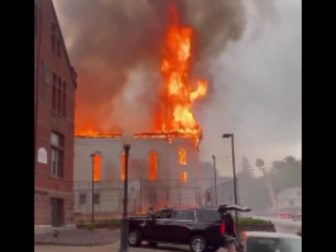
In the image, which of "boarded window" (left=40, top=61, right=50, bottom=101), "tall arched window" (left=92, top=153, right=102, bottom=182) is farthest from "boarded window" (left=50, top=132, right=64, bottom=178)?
"tall arched window" (left=92, top=153, right=102, bottom=182)

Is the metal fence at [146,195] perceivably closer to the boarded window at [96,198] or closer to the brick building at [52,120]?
the boarded window at [96,198]

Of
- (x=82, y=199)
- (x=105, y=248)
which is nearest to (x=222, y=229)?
(x=105, y=248)

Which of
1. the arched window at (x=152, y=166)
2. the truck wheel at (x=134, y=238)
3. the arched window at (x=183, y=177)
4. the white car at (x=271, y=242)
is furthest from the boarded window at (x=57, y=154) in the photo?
the white car at (x=271, y=242)

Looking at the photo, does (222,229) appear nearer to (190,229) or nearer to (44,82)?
(190,229)

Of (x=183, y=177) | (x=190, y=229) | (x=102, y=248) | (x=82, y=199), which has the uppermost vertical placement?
(x=183, y=177)

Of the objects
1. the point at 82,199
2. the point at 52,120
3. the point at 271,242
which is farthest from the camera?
the point at 52,120

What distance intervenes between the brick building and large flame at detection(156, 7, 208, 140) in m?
2.51

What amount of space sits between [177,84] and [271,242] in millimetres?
7858

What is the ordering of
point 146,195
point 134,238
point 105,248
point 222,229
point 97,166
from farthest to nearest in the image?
1. point 97,166
2. point 146,195
3. point 105,248
4. point 134,238
5. point 222,229

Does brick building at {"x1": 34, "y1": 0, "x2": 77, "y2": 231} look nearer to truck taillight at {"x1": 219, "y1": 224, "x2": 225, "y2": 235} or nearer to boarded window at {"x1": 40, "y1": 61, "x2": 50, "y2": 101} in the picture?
boarded window at {"x1": 40, "y1": 61, "x2": 50, "y2": 101}

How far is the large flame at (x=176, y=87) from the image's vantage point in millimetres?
12336

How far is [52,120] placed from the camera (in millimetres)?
13406

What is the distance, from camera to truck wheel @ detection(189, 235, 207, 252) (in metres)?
7.29
